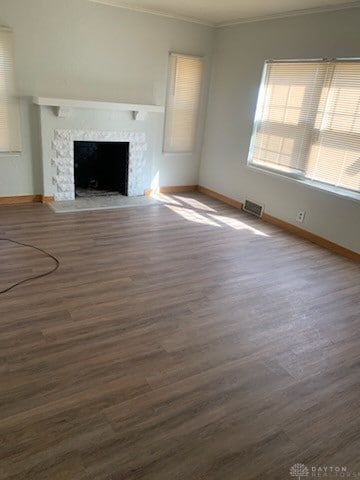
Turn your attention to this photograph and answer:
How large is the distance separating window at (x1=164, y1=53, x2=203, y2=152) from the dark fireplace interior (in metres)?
0.75

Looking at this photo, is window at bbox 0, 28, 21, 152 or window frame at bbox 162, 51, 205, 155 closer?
window at bbox 0, 28, 21, 152

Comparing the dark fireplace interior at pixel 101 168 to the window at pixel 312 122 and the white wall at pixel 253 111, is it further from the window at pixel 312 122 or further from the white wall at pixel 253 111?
the window at pixel 312 122

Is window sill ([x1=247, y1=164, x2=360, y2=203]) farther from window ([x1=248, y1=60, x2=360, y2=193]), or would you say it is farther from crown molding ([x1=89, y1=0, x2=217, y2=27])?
crown molding ([x1=89, y1=0, x2=217, y2=27])

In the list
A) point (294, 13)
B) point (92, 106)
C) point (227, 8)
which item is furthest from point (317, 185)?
point (92, 106)

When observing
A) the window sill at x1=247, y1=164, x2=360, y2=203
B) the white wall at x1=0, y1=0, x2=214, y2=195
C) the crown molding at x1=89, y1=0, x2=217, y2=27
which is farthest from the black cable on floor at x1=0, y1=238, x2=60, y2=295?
the crown molding at x1=89, y1=0, x2=217, y2=27

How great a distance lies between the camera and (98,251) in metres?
3.51

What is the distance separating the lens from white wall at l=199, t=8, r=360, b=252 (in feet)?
12.5

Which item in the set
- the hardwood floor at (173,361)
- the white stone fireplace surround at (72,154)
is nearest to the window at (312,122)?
the hardwood floor at (173,361)

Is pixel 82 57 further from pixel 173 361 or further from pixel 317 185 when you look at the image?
pixel 173 361

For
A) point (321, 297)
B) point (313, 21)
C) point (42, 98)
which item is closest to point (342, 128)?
point (313, 21)

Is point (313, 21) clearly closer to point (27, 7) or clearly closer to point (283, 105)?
point (283, 105)

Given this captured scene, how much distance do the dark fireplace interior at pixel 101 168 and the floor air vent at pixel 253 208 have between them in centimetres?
178

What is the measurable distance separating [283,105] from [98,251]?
2.89 meters

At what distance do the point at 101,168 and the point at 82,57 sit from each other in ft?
4.99
